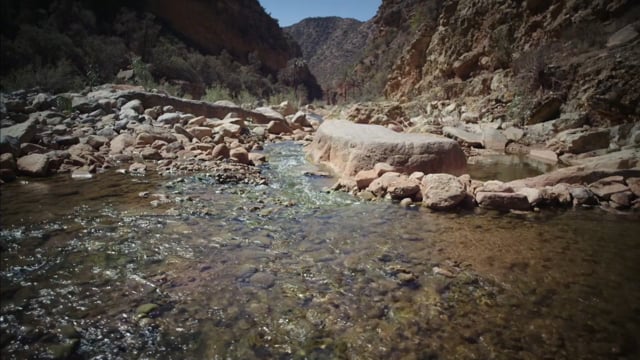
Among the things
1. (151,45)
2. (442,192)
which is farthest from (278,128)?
(151,45)

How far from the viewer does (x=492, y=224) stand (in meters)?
3.31

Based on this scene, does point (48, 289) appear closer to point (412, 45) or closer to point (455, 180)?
point (455, 180)

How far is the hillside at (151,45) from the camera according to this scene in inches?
439

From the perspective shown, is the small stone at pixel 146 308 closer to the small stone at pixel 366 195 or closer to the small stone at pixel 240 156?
the small stone at pixel 366 195

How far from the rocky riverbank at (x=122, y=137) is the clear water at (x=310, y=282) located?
1225 mm

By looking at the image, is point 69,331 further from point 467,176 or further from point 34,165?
point 467,176

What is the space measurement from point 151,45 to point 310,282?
23372mm

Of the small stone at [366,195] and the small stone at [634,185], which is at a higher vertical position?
the small stone at [634,185]

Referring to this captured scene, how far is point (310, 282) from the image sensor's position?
2.24 m

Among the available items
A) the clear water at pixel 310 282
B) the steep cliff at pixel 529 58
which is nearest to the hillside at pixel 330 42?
the steep cliff at pixel 529 58

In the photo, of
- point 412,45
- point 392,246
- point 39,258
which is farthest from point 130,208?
point 412,45

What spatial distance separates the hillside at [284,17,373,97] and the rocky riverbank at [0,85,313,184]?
4278 centimetres

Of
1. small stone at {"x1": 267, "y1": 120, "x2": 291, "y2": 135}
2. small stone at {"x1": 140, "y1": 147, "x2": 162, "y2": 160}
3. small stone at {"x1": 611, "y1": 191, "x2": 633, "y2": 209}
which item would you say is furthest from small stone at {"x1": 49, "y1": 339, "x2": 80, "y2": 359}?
small stone at {"x1": 267, "y1": 120, "x2": 291, "y2": 135}

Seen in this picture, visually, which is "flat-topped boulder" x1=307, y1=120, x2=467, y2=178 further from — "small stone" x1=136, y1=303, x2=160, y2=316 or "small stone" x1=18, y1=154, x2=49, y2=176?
"small stone" x1=18, y1=154, x2=49, y2=176
